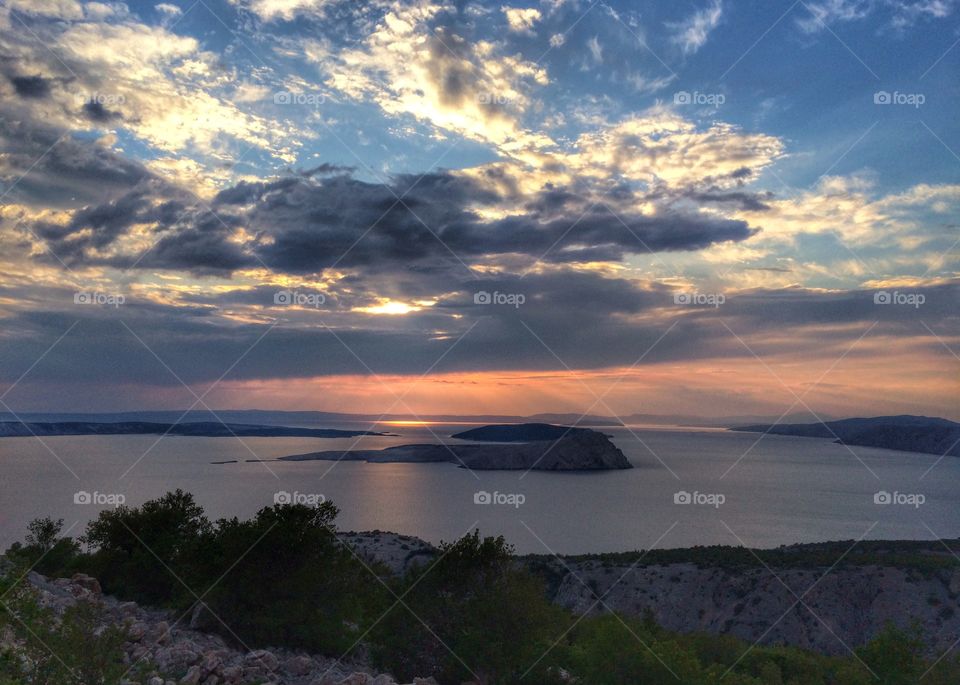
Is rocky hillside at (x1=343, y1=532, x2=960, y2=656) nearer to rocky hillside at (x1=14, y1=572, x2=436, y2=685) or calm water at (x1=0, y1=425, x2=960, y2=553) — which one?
rocky hillside at (x1=14, y1=572, x2=436, y2=685)

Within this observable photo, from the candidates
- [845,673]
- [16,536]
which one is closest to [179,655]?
[845,673]

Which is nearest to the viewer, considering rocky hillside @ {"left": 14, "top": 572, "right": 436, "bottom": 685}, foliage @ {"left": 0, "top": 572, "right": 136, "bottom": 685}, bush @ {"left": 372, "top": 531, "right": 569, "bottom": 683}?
foliage @ {"left": 0, "top": 572, "right": 136, "bottom": 685}

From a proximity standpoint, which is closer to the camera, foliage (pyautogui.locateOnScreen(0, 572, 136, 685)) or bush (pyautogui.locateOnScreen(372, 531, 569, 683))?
foliage (pyautogui.locateOnScreen(0, 572, 136, 685))

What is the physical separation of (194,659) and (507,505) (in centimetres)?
13729

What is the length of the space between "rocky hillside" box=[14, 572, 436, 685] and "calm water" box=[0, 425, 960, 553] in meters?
61.0

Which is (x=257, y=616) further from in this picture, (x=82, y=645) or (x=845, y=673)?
(x=845, y=673)

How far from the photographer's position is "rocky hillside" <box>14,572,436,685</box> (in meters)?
14.5

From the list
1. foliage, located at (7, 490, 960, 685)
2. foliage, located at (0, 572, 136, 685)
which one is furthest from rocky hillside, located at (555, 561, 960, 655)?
foliage, located at (0, 572, 136, 685)

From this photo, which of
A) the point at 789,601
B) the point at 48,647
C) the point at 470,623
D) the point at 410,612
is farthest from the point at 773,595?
the point at 48,647

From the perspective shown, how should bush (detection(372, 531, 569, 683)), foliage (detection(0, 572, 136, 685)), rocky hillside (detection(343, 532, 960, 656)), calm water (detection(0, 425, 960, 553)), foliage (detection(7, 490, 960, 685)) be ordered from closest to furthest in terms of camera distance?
foliage (detection(0, 572, 136, 685)) → foliage (detection(7, 490, 960, 685)) → bush (detection(372, 531, 569, 683)) → rocky hillside (detection(343, 532, 960, 656)) → calm water (detection(0, 425, 960, 553))

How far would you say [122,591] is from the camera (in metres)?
27.1

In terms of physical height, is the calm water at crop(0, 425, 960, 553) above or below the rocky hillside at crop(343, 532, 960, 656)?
above

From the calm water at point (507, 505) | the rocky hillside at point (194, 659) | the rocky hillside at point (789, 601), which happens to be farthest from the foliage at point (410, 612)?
the calm water at point (507, 505)

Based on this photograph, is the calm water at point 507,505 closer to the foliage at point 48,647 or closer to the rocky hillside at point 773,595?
the rocky hillside at point 773,595
